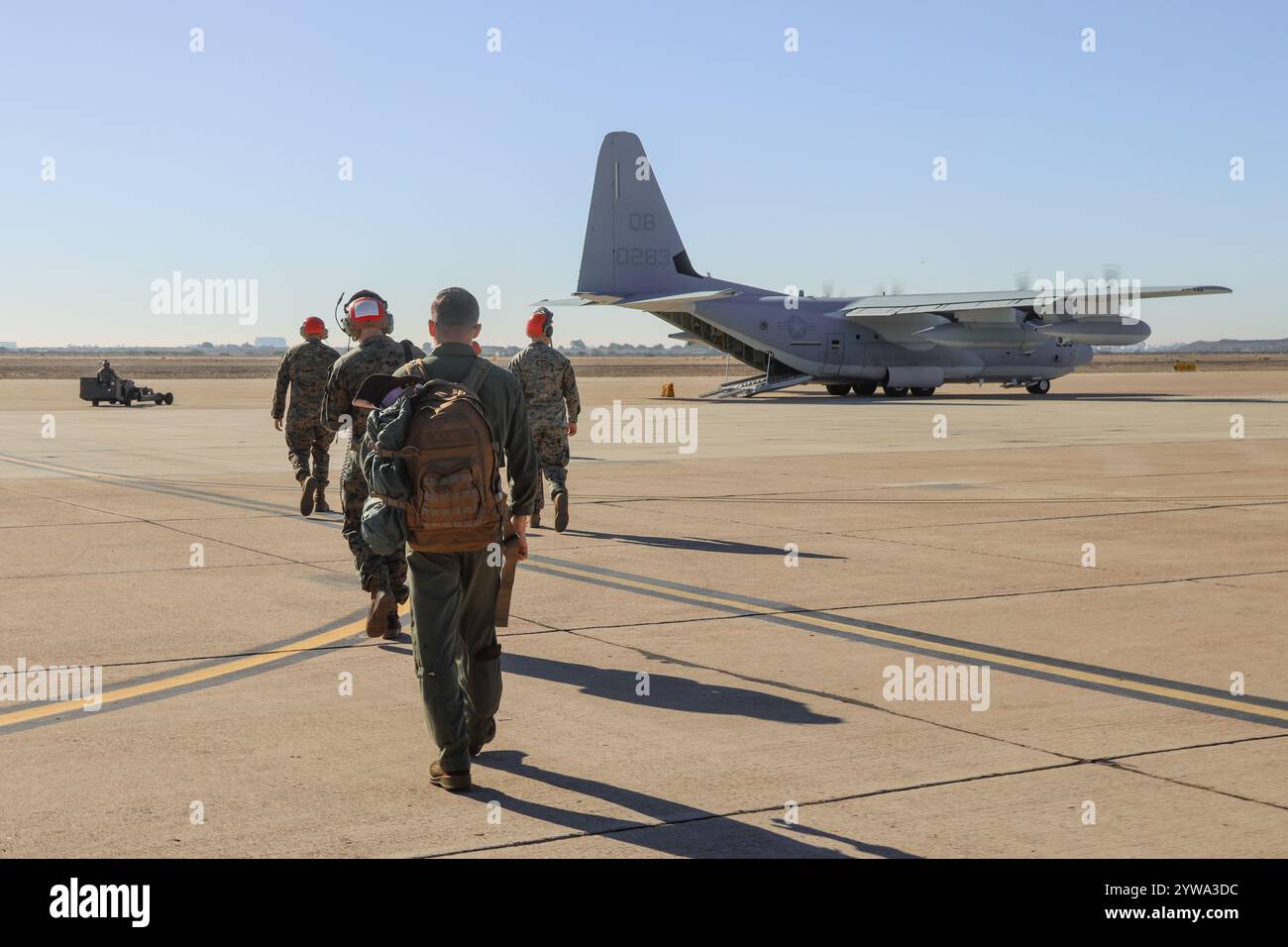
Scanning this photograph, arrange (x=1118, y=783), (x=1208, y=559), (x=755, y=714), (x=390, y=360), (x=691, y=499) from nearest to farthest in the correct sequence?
(x=1118, y=783)
(x=755, y=714)
(x=390, y=360)
(x=1208, y=559)
(x=691, y=499)

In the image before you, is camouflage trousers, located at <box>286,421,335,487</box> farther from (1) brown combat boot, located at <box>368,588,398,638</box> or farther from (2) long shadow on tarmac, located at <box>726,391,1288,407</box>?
(2) long shadow on tarmac, located at <box>726,391,1288,407</box>

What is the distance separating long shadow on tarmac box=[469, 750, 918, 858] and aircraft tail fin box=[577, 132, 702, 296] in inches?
1577

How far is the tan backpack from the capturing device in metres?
5.78

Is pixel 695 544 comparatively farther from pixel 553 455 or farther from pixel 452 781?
pixel 452 781

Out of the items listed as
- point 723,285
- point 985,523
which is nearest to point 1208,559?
point 985,523

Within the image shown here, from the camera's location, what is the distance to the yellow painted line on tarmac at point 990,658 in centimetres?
706

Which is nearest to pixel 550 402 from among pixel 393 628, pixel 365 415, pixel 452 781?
pixel 365 415

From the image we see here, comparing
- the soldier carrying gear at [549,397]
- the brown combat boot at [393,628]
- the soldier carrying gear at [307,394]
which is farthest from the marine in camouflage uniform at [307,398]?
the brown combat boot at [393,628]

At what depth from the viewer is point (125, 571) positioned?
11234 millimetres

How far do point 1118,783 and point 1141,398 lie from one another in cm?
4395

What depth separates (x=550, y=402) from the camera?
13.8 m

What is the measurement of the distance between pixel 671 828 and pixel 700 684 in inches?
94.0

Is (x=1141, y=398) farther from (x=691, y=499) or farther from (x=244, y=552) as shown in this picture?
(x=244, y=552)

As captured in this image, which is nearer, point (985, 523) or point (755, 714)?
point (755, 714)
